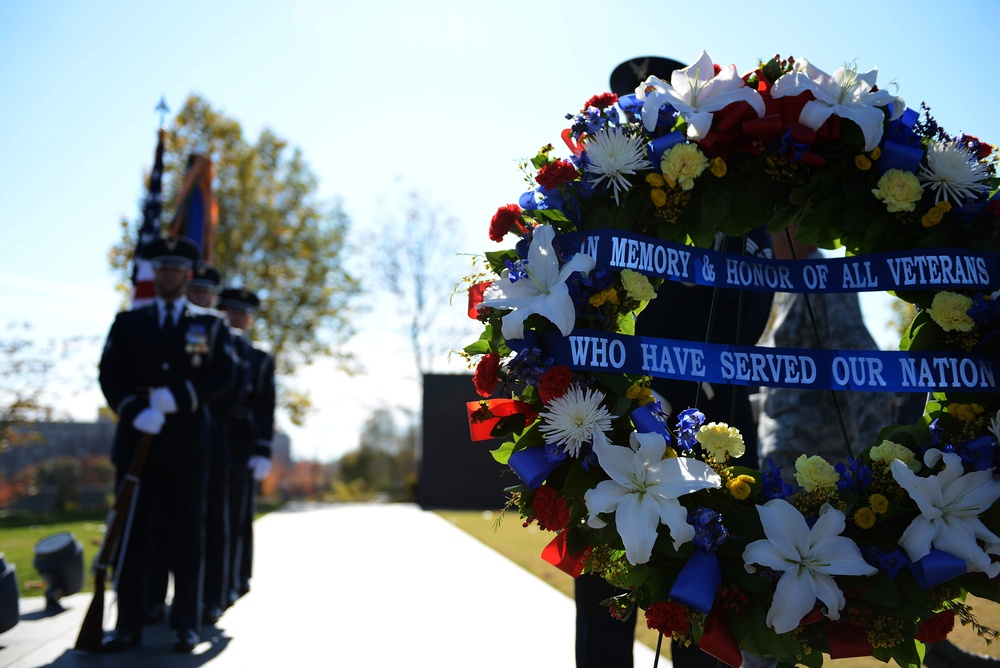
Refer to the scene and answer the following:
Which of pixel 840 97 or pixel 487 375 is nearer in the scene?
pixel 487 375

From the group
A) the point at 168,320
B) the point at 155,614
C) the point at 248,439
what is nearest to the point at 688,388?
the point at 168,320

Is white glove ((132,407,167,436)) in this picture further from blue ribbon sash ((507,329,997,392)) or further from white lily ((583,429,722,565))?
white lily ((583,429,722,565))

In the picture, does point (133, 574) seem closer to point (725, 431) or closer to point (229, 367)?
point (229, 367)

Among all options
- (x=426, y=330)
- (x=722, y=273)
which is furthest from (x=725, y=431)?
(x=426, y=330)

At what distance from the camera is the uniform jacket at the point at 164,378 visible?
459cm

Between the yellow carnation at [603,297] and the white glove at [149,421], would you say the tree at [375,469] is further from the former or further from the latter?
the yellow carnation at [603,297]

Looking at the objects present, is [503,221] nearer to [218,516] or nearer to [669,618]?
[669,618]

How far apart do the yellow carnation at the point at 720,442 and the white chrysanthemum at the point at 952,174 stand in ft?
3.46

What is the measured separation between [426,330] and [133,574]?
23.9 metres

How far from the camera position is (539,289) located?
237 cm

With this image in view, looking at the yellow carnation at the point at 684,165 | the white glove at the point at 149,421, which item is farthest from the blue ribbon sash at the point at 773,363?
the white glove at the point at 149,421

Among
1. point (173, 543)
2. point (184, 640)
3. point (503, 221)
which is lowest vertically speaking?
point (184, 640)

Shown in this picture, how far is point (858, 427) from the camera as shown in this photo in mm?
4066

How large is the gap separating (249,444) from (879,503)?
503 centimetres
